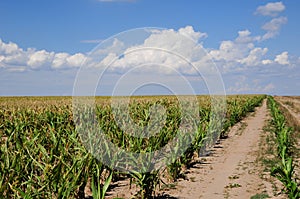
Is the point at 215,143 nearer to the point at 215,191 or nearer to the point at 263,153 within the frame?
the point at 263,153

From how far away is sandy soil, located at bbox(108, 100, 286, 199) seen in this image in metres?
6.64

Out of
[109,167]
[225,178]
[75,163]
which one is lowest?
[225,178]

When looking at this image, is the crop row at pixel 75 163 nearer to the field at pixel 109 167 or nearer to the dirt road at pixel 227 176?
the field at pixel 109 167

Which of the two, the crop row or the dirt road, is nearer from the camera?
the crop row

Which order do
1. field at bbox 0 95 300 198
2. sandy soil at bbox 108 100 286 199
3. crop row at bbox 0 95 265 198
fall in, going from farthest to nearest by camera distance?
sandy soil at bbox 108 100 286 199 → field at bbox 0 95 300 198 → crop row at bbox 0 95 265 198

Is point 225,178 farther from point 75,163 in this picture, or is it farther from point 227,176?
point 75,163

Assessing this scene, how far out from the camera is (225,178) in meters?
7.80

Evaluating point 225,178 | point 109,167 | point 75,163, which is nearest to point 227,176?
point 225,178

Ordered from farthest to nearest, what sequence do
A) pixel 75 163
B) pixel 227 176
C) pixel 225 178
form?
pixel 227 176, pixel 225 178, pixel 75 163

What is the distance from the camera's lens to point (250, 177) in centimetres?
784

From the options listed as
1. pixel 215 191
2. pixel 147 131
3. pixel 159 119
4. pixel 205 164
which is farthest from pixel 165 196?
pixel 159 119

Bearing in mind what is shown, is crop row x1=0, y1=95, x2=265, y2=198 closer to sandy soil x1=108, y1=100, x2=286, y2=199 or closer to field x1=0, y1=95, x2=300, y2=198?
field x1=0, y1=95, x2=300, y2=198

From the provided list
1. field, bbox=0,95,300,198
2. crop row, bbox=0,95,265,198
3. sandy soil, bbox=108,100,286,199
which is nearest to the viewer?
crop row, bbox=0,95,265,198

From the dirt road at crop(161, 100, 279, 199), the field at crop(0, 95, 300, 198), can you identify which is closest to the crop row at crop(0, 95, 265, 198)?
the field at crop(0, 95, 300, 198)
